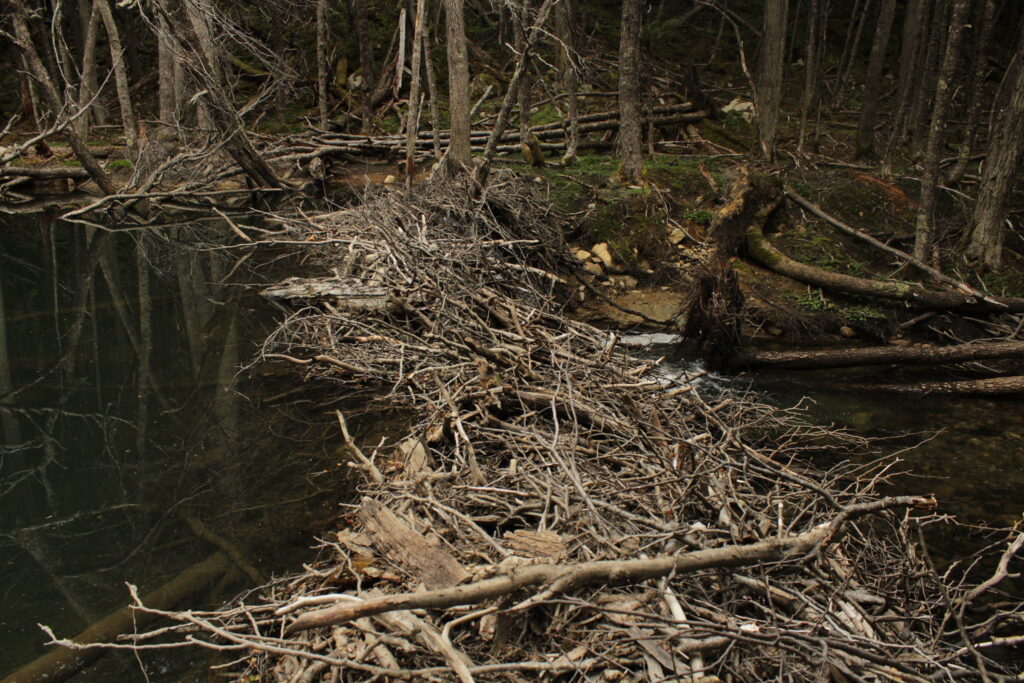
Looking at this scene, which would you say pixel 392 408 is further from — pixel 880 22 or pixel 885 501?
pixel 880 22

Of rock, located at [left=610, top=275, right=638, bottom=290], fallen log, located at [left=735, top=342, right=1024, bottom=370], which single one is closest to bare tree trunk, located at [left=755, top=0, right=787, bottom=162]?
rock, located at [left=610, top=275, right=638, bottom=290]

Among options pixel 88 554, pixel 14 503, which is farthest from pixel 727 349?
pixel 14 503

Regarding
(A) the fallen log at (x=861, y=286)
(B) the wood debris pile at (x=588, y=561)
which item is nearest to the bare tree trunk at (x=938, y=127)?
(A) the fallen log at (x=861, y=286)

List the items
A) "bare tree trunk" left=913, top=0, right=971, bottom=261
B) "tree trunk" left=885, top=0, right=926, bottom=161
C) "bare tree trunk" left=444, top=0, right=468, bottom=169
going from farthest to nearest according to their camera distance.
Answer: "tree trunk" left=885, top=0, right=926, bottom=161
"bare tree trunk" left=444, top=0, right=468, bottom=169
"bare tree trunk" left=913, top=0, right=971, bottom=261

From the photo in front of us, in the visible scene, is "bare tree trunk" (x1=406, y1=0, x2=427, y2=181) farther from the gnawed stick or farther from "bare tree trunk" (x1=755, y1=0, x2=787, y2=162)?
the gnawed stick

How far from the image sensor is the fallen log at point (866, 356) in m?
7.78

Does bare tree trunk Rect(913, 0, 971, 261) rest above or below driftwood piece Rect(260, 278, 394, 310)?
above

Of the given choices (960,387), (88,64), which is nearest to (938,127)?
(960,387)

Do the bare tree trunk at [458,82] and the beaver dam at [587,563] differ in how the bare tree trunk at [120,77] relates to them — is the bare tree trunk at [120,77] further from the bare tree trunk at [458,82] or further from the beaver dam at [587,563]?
the beaver dam at [587,563]

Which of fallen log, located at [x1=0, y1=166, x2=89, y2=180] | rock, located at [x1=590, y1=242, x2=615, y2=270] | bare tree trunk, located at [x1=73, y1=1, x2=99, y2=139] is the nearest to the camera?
rock, located at [x1=590, y1=242, x2=615, y2=270]

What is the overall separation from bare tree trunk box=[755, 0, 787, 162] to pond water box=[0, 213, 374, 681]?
965cm

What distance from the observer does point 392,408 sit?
693 centimetres

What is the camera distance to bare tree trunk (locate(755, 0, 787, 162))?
13219 mm

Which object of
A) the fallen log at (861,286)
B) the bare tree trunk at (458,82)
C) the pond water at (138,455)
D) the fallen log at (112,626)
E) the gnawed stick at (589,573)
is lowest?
the fallen log at (112,626)
